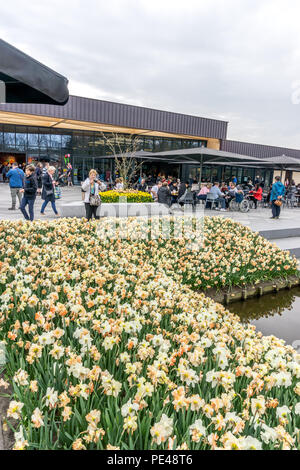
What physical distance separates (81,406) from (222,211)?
1436 cm

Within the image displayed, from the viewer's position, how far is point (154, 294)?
4.08m

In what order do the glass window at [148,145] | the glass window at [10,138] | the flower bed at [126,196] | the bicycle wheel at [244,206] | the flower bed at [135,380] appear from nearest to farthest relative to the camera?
the flower bed at [135,380], the flower bed at [126,196], the bicycle wheel at [244,206], the glass window at [10,138], the glass window at [148,145]

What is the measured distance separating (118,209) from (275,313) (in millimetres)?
6820

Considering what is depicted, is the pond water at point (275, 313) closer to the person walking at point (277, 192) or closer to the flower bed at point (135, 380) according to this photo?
the flower bed at point (135, 380)

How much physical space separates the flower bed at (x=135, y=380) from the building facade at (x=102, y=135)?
19705 mm

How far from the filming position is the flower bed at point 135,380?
1.81 m

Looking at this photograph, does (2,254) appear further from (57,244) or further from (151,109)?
(151,109)

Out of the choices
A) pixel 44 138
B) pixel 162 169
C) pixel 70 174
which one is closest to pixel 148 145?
pixel 162 169

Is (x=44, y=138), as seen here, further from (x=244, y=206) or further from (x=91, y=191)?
(x=91, y=191)

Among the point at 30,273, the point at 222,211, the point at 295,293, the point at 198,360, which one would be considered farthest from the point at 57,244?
the point at 222,211

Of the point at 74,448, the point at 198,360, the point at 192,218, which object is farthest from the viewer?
the point at 192,218

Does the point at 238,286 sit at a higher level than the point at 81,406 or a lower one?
lower

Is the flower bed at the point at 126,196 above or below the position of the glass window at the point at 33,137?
below

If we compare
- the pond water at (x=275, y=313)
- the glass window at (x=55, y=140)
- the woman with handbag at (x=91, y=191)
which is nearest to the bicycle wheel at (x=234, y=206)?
the woman with handbag at (x=91, y=191)
